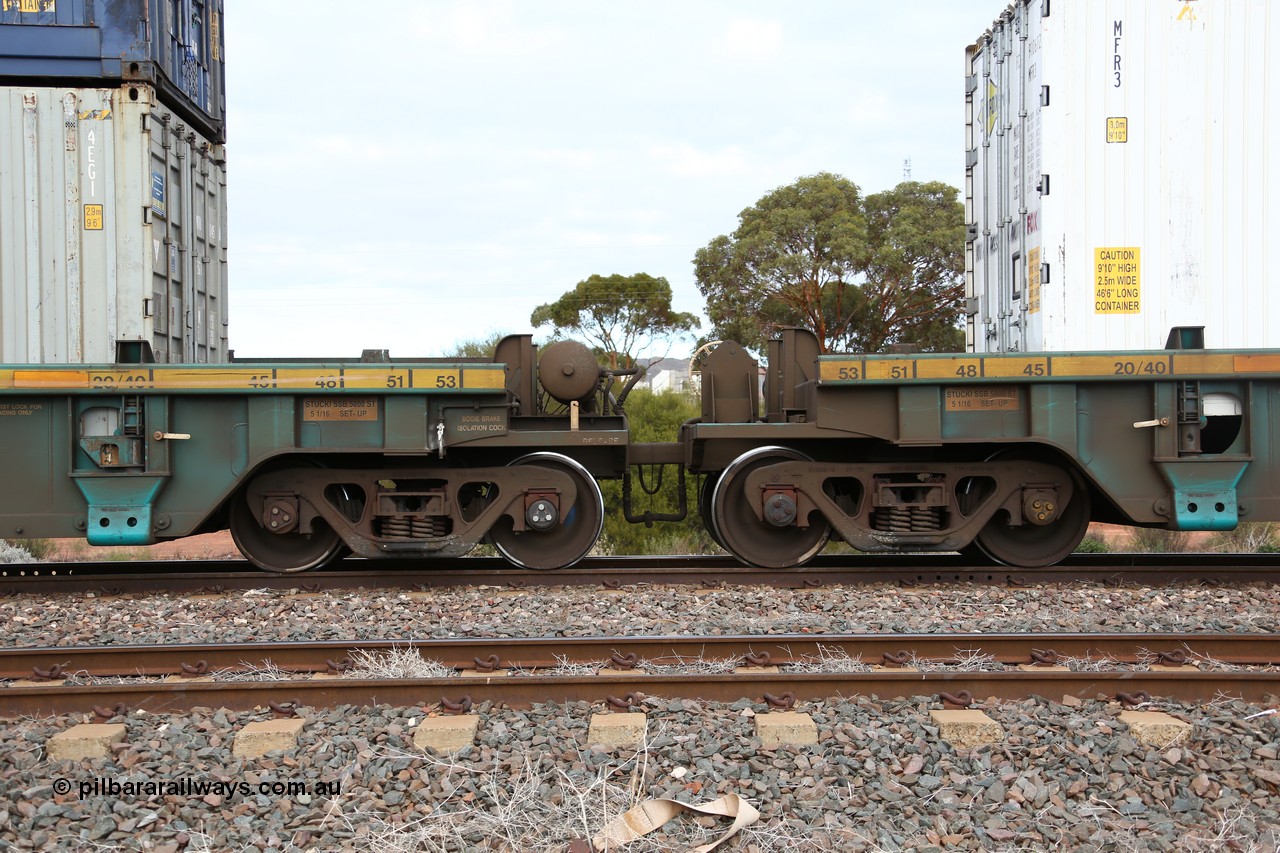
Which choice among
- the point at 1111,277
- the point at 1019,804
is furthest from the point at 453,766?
the point at 1111,277

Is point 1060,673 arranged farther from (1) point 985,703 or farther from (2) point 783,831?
(2) point 783,831

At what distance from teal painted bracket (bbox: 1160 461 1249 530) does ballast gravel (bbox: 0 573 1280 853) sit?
162 inches

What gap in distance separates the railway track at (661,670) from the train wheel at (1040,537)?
2.89 m

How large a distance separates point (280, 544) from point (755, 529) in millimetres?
4369

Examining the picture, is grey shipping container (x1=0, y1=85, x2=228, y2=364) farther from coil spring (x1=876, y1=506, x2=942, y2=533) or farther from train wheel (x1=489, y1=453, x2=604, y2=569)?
coil spring (x1=876, y1=506, x2=942, y2=533)

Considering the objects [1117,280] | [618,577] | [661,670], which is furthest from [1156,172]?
[661,670]

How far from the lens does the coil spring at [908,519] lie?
8492mm

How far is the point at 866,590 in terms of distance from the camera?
775 centimetres

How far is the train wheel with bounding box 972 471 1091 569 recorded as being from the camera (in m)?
8.66

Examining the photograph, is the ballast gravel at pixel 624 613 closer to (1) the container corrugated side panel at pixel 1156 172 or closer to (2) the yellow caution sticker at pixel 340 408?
(2) the yellow caution sticker at pixel 340 408

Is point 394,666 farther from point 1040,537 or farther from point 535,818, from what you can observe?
point 1040,537

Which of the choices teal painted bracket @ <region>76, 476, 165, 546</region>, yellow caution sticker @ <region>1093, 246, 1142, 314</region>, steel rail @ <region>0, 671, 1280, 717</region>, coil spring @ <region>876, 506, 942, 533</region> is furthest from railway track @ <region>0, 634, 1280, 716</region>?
yellow caution sticker @ <region>1093, 246, 1142, 314</region>

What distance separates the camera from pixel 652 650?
5.71 meters

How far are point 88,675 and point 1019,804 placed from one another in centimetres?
503
